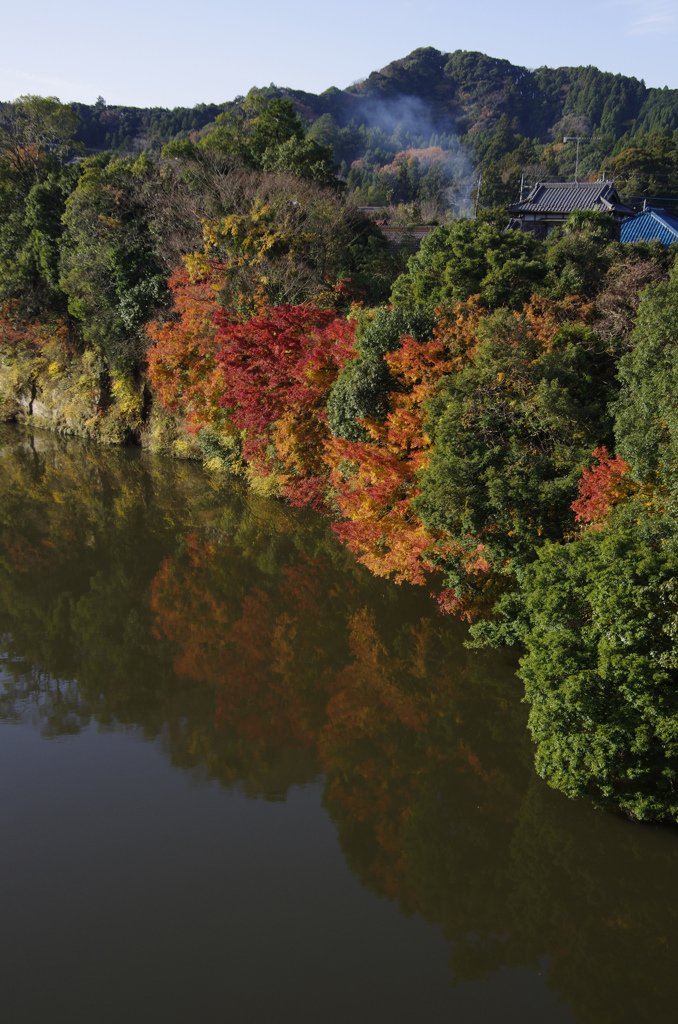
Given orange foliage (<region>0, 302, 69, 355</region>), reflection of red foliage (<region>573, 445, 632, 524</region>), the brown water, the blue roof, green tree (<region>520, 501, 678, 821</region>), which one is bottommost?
the brown water

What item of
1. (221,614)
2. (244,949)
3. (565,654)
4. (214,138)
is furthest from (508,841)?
(214,138)

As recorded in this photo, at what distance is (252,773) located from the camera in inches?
435

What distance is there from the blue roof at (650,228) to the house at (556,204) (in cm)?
414

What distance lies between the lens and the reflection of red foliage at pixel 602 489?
37.4ft

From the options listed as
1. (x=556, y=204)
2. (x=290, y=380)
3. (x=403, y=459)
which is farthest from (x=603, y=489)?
(x=556, y=204)

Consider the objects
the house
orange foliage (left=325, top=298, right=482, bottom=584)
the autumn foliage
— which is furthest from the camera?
the house

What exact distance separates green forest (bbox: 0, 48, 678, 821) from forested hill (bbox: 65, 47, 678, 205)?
2364cm

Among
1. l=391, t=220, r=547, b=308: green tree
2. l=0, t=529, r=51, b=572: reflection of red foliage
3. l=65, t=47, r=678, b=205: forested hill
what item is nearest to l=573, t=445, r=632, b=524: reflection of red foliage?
l=391, t=220, r=547, b=308: green tree

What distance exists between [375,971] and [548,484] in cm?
762

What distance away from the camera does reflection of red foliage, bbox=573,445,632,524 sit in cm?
1141

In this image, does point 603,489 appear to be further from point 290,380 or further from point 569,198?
point 569,198

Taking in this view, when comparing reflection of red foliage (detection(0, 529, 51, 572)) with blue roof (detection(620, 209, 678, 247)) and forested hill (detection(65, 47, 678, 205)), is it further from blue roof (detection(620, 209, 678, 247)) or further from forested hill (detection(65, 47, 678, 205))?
forested hill (detection(65, 47, 678, 205))

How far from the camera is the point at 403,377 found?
1644cm

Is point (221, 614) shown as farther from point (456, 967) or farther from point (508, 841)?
point (456, 967)
